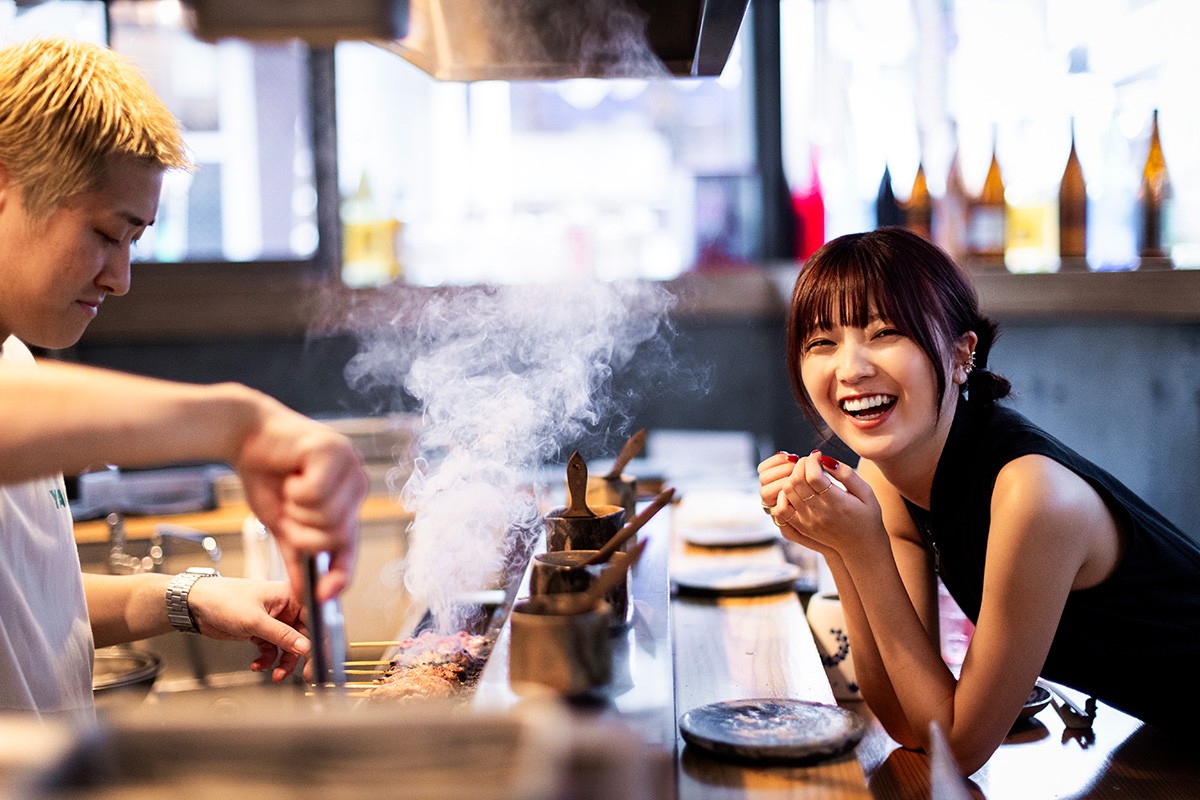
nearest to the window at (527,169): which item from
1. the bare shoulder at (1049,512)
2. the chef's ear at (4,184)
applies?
the bare shoulder at (1049,512)

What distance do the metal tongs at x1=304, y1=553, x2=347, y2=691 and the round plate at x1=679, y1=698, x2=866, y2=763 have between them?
52cm

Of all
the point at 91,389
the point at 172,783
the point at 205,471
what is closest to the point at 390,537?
the point at 205,471

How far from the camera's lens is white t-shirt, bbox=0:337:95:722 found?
138 cm

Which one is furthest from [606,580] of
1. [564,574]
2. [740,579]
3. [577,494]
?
[740,579]

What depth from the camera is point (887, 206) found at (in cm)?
375

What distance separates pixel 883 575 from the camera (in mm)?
1516

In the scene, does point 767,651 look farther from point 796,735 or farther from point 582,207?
point 582,207

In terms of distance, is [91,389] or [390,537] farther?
[390,537]

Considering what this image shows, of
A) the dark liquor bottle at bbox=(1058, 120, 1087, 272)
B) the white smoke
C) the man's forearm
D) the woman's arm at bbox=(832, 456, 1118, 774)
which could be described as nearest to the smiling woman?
the woman's arm at bbox=(832, 456, 1118, 774)

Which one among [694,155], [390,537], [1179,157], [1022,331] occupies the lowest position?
[390,537]

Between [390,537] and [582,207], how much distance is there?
190cm

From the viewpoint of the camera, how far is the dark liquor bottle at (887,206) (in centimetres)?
372

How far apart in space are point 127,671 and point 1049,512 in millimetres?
1910

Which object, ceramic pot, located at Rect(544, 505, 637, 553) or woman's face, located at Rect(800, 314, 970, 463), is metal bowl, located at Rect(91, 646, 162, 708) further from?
woman's face, located at Rect(800, 314, 970, 463)
